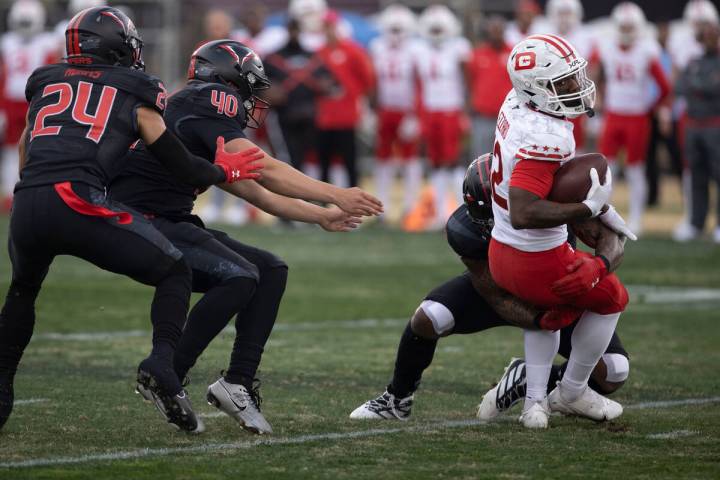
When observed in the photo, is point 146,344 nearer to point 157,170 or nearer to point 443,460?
point 157,170

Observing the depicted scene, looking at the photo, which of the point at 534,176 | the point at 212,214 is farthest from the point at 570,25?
the point at 534,176

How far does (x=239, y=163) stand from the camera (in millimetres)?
4828

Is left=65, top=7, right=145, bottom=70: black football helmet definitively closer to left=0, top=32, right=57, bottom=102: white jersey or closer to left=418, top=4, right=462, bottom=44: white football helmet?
left=418, top=4, right=462, bottom=44: white football helmet

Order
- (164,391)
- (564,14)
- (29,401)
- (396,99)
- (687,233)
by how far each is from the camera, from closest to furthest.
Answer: (164,391)
(29,401)
(687,233)
(564,14)
(396,99)

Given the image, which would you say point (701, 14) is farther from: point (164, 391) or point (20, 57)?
point (164, 391)

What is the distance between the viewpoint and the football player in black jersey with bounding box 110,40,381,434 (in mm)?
4922

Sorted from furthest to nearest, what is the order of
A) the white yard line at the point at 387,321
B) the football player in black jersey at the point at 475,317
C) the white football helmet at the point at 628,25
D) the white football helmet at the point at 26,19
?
the white football helmet at the point at 26,19 → the white football helmet at the point at 628,25 → the white yard line at the point at 387,321 → the football player in black jersey at the point at 475,317

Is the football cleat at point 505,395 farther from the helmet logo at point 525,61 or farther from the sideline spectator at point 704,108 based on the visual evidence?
the sideline spectator at point 704,108

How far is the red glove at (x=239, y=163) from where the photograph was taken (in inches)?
189

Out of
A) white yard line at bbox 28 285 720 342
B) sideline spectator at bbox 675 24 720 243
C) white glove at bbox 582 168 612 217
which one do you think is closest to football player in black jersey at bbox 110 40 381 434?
white glove at bbox 582 168 612 217

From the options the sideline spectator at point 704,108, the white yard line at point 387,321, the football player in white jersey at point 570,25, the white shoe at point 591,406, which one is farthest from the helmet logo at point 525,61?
the football player in white jersey at point 570,25

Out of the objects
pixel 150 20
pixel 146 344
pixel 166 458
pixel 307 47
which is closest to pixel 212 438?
pixel 166 458

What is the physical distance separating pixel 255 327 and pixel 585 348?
1.23 metres

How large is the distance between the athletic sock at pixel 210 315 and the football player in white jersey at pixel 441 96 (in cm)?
1008
